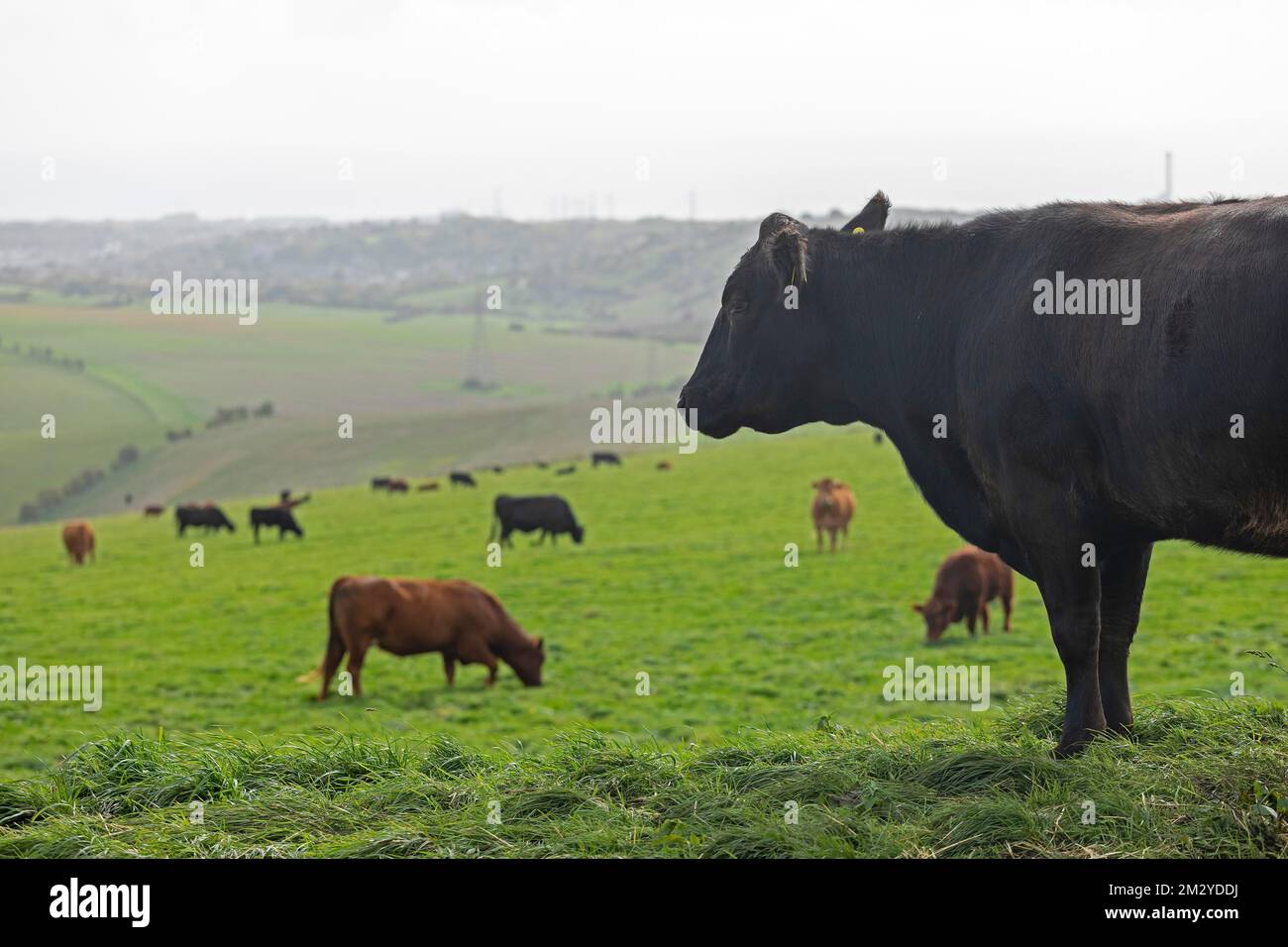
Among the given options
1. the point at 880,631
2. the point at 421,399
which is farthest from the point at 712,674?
the point at 421,399

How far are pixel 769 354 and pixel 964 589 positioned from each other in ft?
59.6

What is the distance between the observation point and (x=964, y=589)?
24547 mm

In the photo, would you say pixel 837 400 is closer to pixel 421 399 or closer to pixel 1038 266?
pixel 1038 266

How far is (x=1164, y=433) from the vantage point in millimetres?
5723

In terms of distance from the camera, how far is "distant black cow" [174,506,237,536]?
53.2 m

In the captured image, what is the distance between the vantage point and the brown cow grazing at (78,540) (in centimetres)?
4656

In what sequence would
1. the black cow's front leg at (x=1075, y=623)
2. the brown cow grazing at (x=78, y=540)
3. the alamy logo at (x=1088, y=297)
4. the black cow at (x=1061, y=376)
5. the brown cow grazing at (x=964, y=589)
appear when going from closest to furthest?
the black cow at (x=1061, y=376) → the alamy logo at (x=1088, y=297) → the black cow's front leg at (x=1075, y=623) → the brown cow grazing at (x=964, y=589) → the brown cow grazing at (x=78, y=540)

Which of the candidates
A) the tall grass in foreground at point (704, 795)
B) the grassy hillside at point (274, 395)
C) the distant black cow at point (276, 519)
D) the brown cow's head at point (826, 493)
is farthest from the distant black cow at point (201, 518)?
the tall grass in foreground at point (704, 795)

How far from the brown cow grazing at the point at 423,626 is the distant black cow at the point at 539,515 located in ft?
65.9

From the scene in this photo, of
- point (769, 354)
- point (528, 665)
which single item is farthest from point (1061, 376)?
point (528, 665)

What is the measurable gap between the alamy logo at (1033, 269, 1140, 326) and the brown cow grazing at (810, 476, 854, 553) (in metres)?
30.6

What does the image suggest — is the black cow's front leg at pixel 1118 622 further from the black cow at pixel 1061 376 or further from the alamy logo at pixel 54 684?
the alamy logo at pixel 54 684

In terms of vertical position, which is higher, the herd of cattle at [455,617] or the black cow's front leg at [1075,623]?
the black cow's front leg at [1075,623]

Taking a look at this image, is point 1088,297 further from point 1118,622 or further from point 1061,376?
point 1118,622
